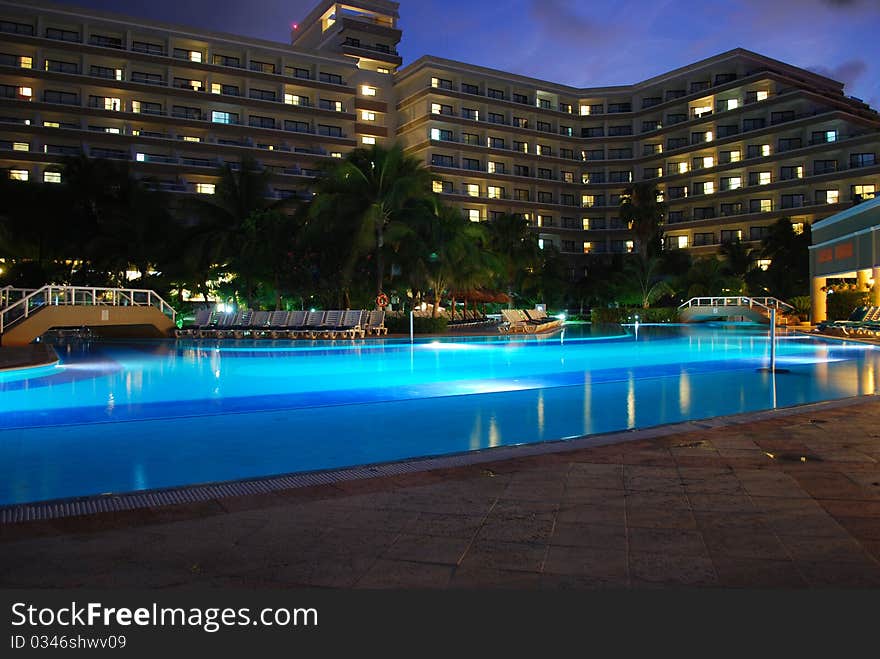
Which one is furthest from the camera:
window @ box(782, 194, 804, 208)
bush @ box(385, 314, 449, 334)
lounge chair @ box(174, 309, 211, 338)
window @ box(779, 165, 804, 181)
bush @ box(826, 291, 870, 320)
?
window @ box(779, 165, 804, 181)

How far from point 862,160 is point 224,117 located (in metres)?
53.4

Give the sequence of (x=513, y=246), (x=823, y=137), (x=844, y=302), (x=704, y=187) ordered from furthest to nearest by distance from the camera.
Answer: (x=704, y=187) < (x=823, y=137) < (x=513, y=246) < (x=844, y=302)

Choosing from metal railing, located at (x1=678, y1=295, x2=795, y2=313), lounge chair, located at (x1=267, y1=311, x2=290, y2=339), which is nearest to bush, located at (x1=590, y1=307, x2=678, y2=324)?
metal railing, located at (x1=678, y1=295, x2=795, y2=313)

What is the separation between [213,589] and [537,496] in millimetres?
1945

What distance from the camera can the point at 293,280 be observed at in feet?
97.6

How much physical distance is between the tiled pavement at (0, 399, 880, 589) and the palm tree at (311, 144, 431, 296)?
23.4 meters

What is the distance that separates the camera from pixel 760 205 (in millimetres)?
65312

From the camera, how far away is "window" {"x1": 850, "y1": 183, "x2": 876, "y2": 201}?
58.1m

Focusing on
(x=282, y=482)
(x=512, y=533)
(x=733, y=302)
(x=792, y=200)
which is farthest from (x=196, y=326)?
(x=792, y=200)

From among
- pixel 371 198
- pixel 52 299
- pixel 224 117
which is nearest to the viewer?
pixel 52 299

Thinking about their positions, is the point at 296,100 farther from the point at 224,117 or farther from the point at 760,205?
the point at 760,205

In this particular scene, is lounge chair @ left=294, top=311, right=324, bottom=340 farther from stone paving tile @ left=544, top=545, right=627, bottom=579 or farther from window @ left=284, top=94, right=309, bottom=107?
window @ left=284, top=94, right=309, bottom=107

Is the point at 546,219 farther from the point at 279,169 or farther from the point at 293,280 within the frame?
the point at 293,280

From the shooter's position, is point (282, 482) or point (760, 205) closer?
point (282, 482)
